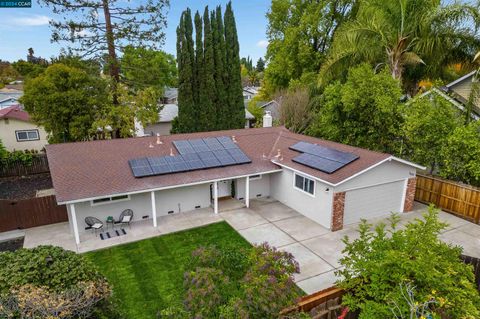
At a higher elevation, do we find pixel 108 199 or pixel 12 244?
pixel 108 199

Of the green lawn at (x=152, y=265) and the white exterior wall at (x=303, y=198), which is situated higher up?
the white exterior wall at (x=303, y=198)

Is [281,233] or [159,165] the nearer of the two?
[281,233]

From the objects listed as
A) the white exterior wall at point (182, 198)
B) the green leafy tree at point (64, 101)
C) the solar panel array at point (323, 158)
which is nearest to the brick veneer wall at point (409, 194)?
the solar panel array at point (323, 158)

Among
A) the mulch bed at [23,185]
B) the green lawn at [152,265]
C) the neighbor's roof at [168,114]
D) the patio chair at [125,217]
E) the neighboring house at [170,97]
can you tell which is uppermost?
the neighboring house at [170,97]

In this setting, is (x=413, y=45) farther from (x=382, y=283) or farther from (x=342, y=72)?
(x=382, y=283)

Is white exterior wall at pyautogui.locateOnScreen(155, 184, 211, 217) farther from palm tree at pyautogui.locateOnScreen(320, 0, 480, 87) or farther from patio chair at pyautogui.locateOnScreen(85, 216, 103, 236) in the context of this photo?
palm tree at pyautogui.locateOnScreen(320, 0, 480, 87)

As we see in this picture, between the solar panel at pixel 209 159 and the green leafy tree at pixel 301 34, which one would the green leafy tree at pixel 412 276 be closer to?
the solar panel at pixel 209 159

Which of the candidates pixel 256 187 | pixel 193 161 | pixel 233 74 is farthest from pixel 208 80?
pixel 193 161

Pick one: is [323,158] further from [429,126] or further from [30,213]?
[30,213]
